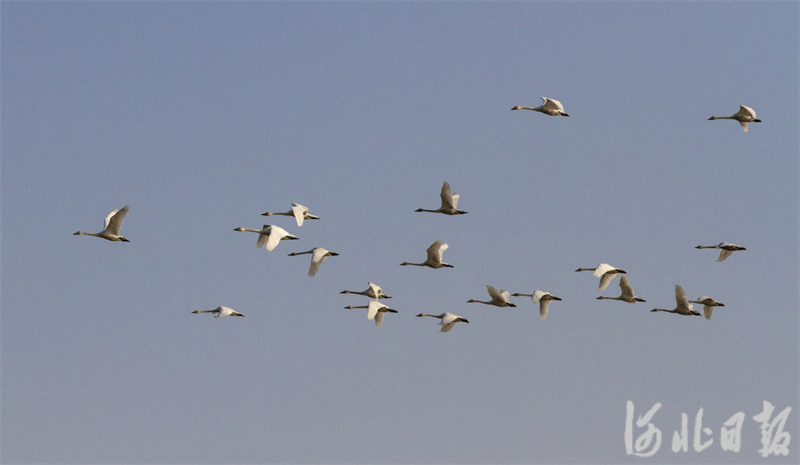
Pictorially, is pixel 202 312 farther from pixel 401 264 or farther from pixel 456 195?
pixel 456 195

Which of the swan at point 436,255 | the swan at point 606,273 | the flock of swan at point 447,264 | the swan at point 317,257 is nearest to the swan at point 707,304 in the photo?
the flock of swan at point 447,264

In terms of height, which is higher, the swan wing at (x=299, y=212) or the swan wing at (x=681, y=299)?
the swan wing at (x=299, y=212)

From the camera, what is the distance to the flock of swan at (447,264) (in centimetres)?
6191

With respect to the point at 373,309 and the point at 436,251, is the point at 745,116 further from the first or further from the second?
the point at 373,309

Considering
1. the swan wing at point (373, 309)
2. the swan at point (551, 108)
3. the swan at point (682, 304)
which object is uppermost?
the swan at point (551, 108)

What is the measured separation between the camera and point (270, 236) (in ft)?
199

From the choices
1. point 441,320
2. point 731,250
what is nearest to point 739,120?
point 731,250

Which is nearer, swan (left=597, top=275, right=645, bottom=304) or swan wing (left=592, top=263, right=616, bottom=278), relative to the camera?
swan wing (left=592, top=263, right=616, bottom=278)

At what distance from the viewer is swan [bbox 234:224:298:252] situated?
5991 centimetres

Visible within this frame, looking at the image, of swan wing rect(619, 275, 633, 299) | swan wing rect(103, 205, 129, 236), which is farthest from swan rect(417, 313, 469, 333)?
swan wing rect(103, 205, 129, 236)

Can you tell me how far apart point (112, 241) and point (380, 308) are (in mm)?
12592

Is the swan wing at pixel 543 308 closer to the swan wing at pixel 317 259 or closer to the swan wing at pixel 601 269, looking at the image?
the swan wing at pixel 601 269

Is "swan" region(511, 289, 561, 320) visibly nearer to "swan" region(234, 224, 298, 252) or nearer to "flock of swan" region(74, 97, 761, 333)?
"flock of swan" region(74, 97, 761, 333)

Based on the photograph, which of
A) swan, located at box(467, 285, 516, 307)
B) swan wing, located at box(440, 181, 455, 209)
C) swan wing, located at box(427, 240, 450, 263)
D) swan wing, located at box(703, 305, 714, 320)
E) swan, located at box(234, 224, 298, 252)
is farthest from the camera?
swan wing, located at box(703, 305, 714, 320)
